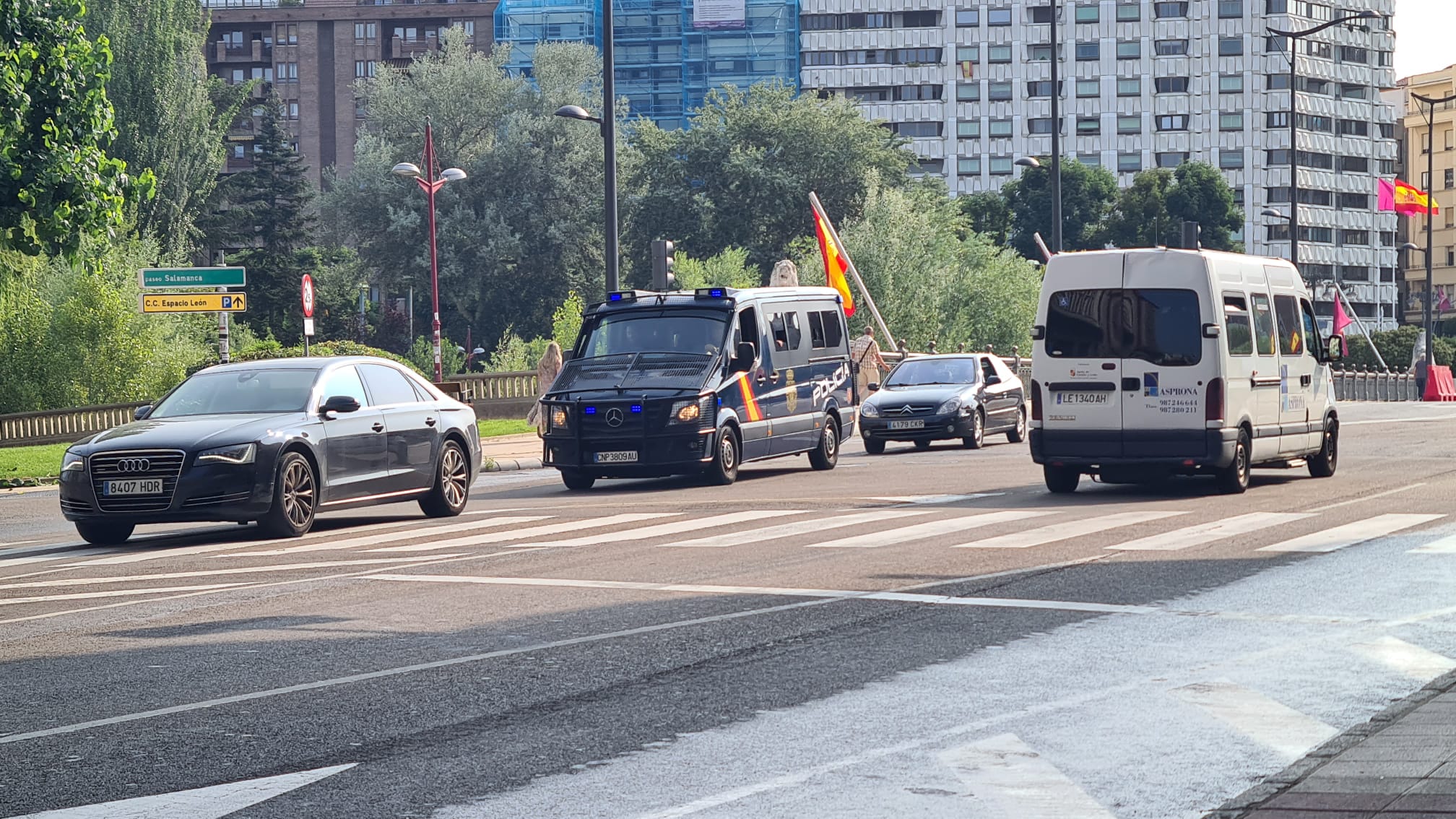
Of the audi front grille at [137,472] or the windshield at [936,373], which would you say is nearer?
the audi front grille at [137,472]

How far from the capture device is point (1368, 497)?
17391 millimetres

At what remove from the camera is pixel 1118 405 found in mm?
17938

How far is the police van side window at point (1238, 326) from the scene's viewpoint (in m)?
17.9

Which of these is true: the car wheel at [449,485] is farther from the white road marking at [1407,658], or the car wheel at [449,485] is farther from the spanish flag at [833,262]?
the spanish flag at [833,262]

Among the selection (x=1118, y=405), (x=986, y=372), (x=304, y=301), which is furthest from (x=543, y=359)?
(x=1118, y=405)

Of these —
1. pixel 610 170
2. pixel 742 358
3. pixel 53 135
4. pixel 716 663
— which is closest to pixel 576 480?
pixel 742 358

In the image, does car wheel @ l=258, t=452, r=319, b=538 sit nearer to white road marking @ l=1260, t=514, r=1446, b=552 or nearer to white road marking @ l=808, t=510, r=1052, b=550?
white road marking @ l=808, t=510, r=1052, b=550

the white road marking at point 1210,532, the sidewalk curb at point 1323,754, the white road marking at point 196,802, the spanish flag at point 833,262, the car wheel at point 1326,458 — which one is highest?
the spanish flag at point 833,262

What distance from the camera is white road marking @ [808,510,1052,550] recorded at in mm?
13422

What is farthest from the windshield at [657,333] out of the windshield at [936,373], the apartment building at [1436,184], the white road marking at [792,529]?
the apartment building at [1436,184]

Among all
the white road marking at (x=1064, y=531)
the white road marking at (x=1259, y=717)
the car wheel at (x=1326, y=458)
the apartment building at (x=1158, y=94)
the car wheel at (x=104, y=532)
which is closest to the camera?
the white road marking at (x=1259, y=717)

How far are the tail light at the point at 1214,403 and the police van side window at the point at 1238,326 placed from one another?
42cm

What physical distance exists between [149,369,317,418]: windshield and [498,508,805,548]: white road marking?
301 cm

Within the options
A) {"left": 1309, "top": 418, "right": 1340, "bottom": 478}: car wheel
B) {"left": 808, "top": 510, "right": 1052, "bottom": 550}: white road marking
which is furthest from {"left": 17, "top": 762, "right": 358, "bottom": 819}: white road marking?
{"left": 1309, "top": 418, "right": 1340, "bottom": 478}: car wheel
